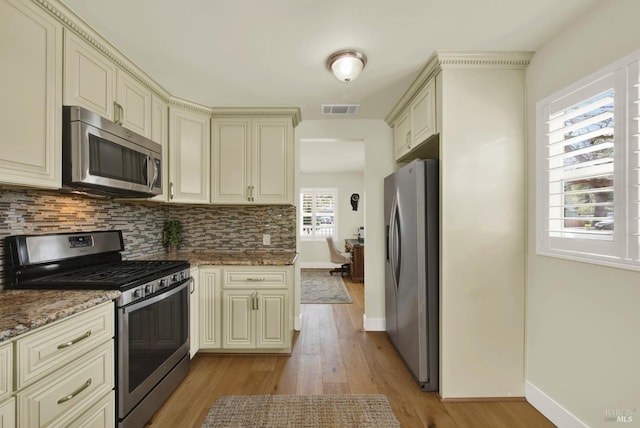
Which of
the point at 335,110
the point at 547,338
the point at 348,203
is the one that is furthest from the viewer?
the point at 348,203

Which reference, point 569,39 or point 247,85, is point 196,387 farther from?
point 569,39

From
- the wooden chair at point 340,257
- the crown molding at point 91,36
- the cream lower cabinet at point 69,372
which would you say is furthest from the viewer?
the wooden chair at point 340,257

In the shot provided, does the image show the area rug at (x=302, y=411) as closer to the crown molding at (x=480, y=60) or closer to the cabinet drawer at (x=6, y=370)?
the cabinet drawer at (x=6, y=370)

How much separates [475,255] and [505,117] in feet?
3.29

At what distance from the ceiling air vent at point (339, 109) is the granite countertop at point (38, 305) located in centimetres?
238

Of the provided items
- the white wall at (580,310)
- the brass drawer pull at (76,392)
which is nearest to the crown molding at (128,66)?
the brass drawer pull at (76,392)

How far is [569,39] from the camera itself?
5.58 ft

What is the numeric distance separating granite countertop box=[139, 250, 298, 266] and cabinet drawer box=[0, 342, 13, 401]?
1493mm

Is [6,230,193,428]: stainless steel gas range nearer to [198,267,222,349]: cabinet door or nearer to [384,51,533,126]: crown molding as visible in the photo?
[198,267,222,349]: cabinet door

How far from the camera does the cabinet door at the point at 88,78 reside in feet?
5.24

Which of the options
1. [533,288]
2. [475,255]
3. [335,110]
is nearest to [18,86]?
[335,110]

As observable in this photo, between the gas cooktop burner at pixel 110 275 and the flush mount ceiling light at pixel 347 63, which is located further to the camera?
the flush mount ceiling light at pixel 347 63

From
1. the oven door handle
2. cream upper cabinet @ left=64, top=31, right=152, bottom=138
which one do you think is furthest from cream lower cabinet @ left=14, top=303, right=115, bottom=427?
cream upper cabinet @ left=64, top=31, right=152, bottom=138

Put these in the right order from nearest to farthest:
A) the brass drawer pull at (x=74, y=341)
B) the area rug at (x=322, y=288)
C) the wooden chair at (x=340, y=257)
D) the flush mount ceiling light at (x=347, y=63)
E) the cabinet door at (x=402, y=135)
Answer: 1. the brass drawer pull at (x=74, y=341)
2. the flush mount ceiling light at (x=347, y=63)
3. the cabinet door at (x=402, y=135)
4. the area rug at (x=322, y=288)
5. the wooden chair at (x=340, y=257)
